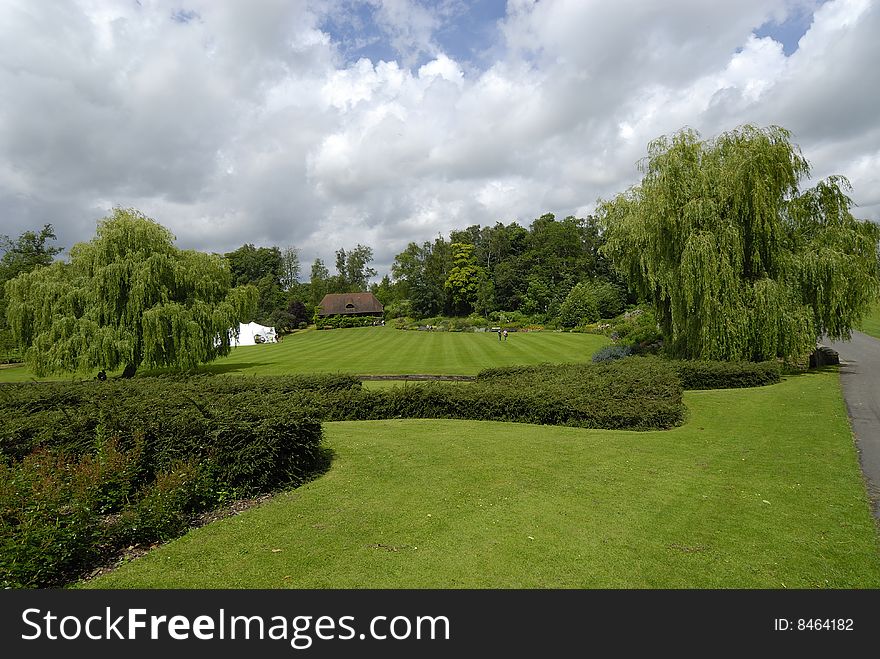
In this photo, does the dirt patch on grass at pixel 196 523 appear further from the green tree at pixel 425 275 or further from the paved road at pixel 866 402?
the green tree at pixel 425 275

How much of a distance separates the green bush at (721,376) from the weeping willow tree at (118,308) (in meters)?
22.8

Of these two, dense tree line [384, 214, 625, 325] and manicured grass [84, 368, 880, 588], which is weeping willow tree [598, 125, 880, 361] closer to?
manicured grass [84, 368, 880, 588]

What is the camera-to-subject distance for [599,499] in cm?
696

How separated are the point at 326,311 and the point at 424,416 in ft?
234

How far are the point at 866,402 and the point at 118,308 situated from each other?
30357 millimetres

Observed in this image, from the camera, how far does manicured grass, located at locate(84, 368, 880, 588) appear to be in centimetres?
493

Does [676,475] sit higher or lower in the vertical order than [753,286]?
lower

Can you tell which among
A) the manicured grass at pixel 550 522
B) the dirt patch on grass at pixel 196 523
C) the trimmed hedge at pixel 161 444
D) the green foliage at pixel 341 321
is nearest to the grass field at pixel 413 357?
the trimmed hedge at pixel 161 444

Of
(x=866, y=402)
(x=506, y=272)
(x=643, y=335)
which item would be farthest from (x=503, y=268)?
(x=866, y=402)

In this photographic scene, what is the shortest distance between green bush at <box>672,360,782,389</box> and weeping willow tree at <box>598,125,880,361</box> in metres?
1.82

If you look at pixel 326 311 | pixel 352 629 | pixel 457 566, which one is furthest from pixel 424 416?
pixel 326 311

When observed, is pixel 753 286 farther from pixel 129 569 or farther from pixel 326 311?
pixel 326 311

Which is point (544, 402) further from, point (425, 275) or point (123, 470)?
point (425, 275)

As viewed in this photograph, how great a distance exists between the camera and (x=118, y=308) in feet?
82.9
